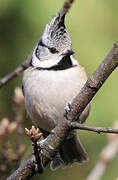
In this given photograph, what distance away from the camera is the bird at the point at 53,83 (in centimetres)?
314

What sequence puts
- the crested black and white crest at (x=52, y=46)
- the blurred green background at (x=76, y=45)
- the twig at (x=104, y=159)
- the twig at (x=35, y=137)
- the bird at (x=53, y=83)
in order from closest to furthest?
the twig at (x=35, y=137), the twig at (x=104, y=159), the crested black and white crest at (x=52, y=46), the bird at (x=53, y=83), the blurred green background at (x=76, y=45)

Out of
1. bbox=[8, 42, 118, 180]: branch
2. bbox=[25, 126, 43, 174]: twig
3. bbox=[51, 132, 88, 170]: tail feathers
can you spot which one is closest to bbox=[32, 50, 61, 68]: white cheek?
bbox=[51, 132, 88, 170]: tail feathers

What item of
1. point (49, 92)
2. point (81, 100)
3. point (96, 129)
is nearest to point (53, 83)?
point (49, 92)

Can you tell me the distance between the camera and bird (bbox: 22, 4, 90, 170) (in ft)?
10.3

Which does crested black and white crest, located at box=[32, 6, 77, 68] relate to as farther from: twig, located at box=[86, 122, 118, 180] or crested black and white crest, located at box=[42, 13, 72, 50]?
twig, located at box=[86, 122, 118, 180]

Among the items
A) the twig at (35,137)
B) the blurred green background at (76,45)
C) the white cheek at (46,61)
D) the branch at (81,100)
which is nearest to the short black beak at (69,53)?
the white cheek at (46,61)

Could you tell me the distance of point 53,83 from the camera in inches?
125

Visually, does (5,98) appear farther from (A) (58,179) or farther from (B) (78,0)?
(B) (78,0)

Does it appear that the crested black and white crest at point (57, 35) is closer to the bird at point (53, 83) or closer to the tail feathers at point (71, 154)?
the bird at point (53, 83)

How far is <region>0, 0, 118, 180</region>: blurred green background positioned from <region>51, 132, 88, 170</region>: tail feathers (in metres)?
0.16

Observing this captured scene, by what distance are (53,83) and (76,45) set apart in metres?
0.86

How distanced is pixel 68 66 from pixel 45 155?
39.6 inches

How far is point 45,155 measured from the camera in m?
2.46

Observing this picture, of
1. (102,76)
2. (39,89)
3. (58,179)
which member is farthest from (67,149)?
(102,76)
